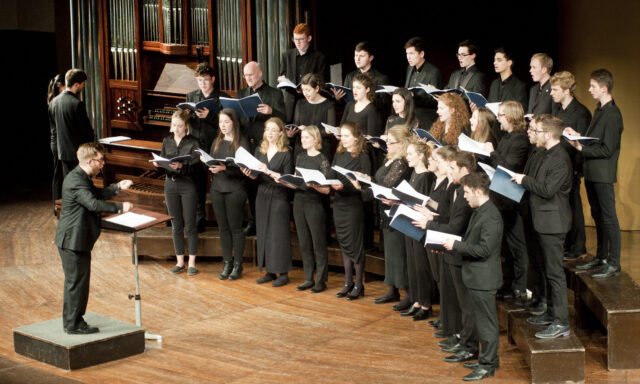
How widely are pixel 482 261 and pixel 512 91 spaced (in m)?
2.00

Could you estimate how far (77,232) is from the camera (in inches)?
210

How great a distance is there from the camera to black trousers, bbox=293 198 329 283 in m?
6.84

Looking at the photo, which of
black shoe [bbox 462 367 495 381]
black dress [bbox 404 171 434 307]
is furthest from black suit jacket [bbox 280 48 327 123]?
black shoe [bbox 462 367 495 381]

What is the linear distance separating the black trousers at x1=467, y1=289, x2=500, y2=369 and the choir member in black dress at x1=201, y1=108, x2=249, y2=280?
2.72m

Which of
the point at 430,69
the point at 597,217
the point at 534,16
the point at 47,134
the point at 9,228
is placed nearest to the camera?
the point at 597,217

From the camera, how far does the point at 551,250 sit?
5203 millimetres

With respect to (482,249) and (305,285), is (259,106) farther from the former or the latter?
(482,249)

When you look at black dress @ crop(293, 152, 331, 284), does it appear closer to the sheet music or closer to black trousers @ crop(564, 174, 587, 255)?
the sheet music

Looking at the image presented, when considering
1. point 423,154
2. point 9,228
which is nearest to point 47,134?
point 9,228

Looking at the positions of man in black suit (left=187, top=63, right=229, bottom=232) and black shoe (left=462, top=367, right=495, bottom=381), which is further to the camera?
man in black suit (left=187, top=63, right=229, bottom=232)

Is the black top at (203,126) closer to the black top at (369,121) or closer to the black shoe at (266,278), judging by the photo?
the black shoe at (266,278)

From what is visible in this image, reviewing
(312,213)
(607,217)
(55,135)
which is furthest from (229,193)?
(607,217)

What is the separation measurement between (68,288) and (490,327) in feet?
8.42

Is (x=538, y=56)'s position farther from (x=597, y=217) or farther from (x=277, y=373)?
(x=277, y=373)
